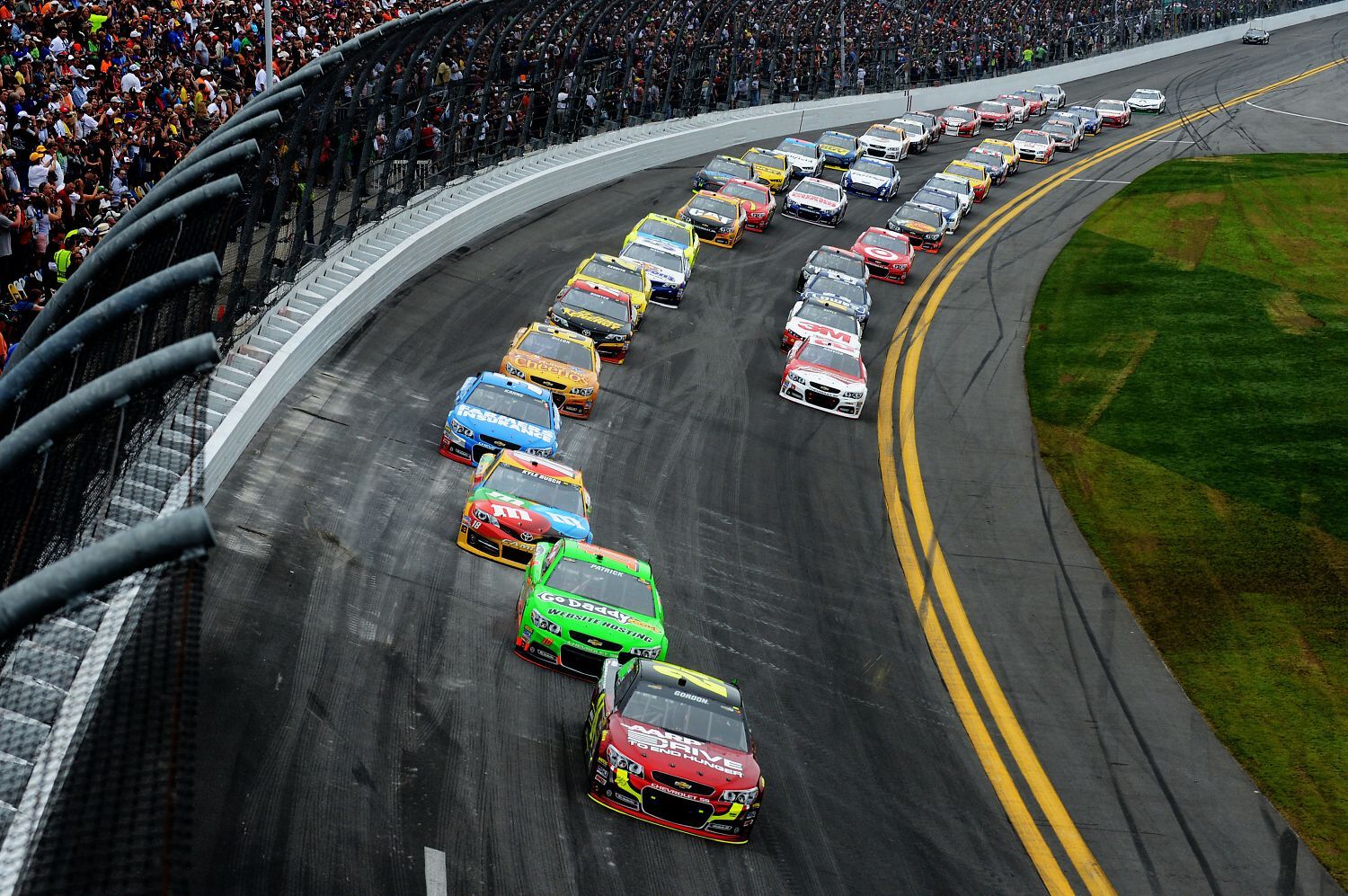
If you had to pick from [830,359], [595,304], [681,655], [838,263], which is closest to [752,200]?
[838,263]

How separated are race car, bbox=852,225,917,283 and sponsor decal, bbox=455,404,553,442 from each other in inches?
620

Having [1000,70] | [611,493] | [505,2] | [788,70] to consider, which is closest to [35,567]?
[611,493]

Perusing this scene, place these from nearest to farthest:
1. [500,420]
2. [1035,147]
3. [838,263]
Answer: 1. [500,420]
2. [838,263]
3. [1035,147]

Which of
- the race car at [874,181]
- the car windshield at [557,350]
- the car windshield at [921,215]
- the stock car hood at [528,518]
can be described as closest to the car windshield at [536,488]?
the stock car hood at [528,518]

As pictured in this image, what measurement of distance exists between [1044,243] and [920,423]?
52.9 ft

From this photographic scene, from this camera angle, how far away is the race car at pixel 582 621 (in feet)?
48.2

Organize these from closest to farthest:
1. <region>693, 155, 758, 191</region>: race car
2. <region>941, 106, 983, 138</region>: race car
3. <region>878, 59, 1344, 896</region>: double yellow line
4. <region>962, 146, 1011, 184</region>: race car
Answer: <region>878, 59, 1344, 896</region>: double yellow line < <region>693, 155, 758, 191</region>: race car < <region>962, 146, 1011, 184</region>: race car < <region>941, 106, 983, 138</region>: race car

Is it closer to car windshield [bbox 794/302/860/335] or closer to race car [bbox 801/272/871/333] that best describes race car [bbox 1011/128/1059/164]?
race car [bbox 801/272/871/333]

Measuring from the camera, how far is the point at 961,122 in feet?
179

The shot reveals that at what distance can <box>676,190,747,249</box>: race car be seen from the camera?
110 ft

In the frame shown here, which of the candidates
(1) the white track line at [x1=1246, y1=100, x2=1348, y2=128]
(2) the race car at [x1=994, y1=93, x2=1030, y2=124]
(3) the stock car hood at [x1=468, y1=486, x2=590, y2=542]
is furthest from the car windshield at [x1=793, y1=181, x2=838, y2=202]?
(1) the white track line at [x1=1246, y1=100, x2=1348, y2=128]

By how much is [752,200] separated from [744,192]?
1.17ft

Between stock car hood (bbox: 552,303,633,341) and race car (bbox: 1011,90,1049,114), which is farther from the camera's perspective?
race car (bbox: 1011,90,1049,114)

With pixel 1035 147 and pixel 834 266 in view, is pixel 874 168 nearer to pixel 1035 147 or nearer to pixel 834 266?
pixel 834 266
